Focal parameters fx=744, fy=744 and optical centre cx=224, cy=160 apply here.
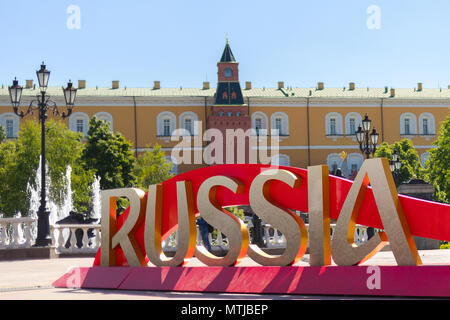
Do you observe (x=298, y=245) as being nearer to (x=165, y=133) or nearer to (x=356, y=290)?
(x=356, y=290)

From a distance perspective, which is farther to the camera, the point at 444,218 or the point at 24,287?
the point at 24,287

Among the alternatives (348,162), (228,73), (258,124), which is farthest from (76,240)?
(348,162)

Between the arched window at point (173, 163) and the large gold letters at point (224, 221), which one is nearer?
the large gold letters at point (224, 221)

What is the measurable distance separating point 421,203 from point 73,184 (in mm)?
38248

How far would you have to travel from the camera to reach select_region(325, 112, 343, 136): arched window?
6738 cm

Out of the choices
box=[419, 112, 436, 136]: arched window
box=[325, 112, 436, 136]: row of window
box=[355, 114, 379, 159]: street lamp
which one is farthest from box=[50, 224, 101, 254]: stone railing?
box=[419, 112, 436, 136]: arched window

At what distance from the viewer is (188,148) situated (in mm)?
64625

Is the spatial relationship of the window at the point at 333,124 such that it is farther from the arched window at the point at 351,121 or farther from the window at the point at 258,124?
the window at the point at 258,124

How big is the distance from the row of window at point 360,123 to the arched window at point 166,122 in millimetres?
13948

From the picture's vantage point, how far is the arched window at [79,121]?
62.9 meters

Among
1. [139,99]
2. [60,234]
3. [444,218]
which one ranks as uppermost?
[139,99]

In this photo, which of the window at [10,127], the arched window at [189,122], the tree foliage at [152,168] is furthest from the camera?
the arched window at [189,122]

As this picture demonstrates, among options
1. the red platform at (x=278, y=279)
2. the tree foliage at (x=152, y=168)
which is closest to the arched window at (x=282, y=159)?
the tree foliage at (x=152, y=168)
